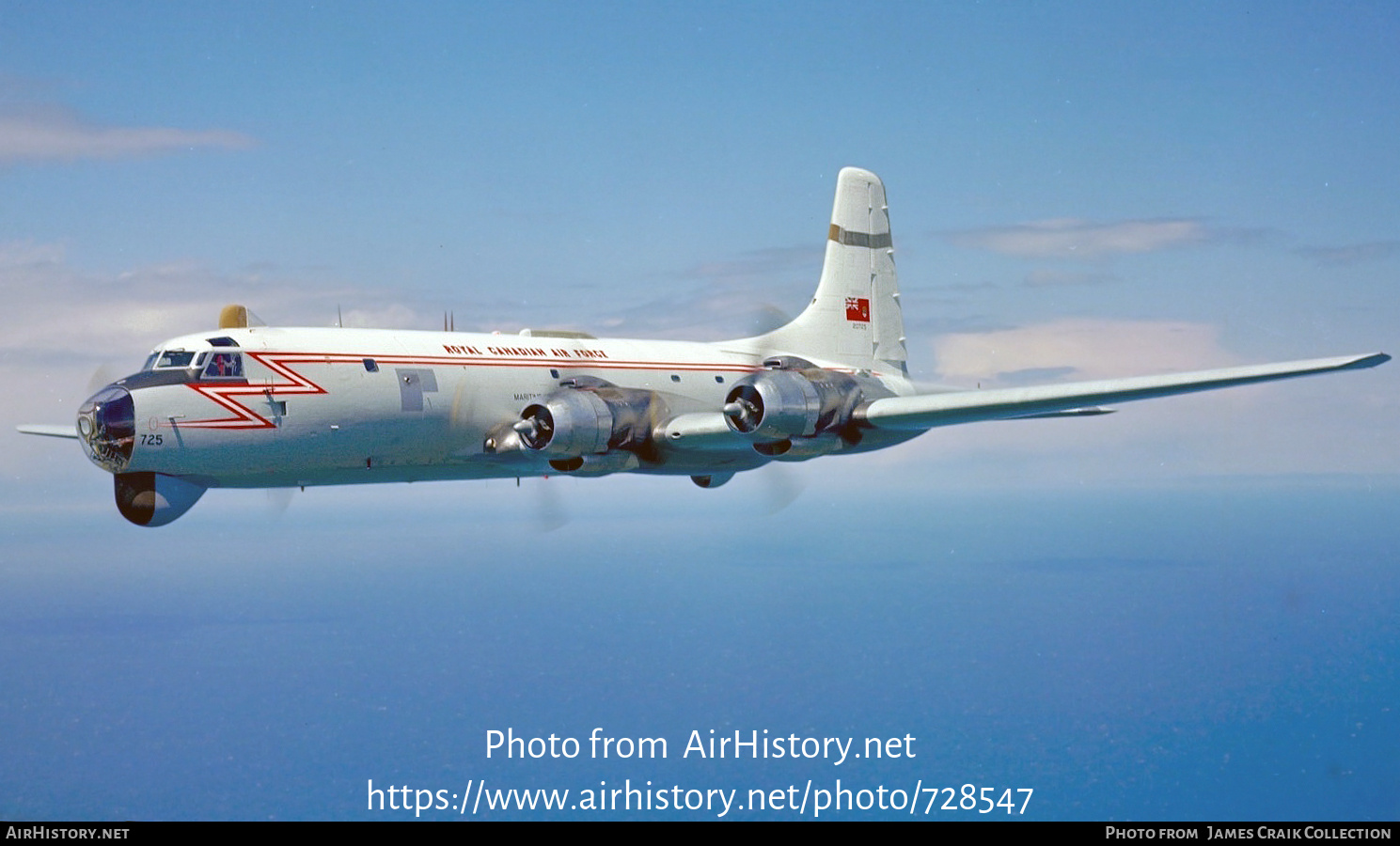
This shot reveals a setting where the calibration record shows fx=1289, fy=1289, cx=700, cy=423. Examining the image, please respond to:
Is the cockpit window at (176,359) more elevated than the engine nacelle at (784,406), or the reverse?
the cockpit window at (176,359)

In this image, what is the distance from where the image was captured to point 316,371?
20.4 metres

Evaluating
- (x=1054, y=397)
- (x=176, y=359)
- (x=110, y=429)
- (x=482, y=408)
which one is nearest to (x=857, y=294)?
(x=1054, y=397)

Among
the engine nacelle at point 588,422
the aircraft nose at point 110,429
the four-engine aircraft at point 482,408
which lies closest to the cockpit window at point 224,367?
the four-engine aircraft at point 482,408

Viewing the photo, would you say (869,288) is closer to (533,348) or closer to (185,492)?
(533,348)

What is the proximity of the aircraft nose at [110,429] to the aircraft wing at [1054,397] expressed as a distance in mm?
12002

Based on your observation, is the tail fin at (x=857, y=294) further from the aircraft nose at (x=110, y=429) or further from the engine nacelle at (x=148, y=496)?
the aircraft nose at (x=110, y=429)

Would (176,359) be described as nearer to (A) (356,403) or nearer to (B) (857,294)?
(A) (356,403)

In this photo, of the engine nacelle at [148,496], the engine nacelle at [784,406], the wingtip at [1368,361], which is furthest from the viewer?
the engine nacelle at [784,406]

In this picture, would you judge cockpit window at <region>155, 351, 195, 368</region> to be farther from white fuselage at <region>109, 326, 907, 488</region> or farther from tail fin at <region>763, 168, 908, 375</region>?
tail fin at <region>763, 168, 908, 375</region>

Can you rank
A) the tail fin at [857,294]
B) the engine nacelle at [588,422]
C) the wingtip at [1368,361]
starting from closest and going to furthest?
the wingtip at [1368,361] < the engine nacelle at [588,422] < the tail fin at [857,294]

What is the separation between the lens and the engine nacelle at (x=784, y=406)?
22125 millimetres

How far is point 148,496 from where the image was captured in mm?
19453

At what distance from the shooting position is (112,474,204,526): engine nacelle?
19422 mm

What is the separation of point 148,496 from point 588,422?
7.00m
